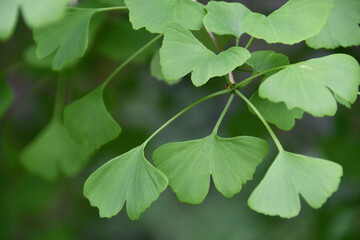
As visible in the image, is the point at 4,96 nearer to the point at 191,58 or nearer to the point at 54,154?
the point at 54,154

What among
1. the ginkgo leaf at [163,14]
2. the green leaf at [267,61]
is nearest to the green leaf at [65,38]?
the ginkgo leaf at [163,14]

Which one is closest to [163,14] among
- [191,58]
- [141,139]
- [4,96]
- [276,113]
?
[191,58]

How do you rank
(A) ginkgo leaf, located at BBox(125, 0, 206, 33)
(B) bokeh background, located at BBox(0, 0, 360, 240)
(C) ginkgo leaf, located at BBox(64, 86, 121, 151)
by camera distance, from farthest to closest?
1. (B) bokeh background, located at BBox(0, 0, 360, 240)
2. (C) ginkgo leaf, located at BBox(64, 86, 121, 151)
3. (A) ginkgo leaf, located at BBox(125, 0, 206, 33)

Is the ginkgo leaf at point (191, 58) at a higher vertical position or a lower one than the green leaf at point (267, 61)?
higher

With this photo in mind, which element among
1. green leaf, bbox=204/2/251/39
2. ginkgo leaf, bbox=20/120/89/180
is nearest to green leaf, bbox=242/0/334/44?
green leaf, bbox=204/2/251/39

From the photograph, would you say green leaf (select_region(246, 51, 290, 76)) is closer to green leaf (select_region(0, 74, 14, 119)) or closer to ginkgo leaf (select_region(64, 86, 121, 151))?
ginkgo leaf (select_region(64, 86, 121, 151))

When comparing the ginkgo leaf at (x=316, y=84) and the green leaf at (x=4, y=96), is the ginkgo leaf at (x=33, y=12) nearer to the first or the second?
the ginkgo leaf at (x=316, y=84)

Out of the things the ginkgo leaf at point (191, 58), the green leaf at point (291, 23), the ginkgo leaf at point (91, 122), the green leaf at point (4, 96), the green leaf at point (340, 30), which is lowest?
the green leaf at point (4, 96)
